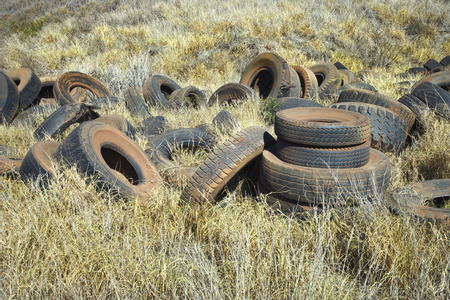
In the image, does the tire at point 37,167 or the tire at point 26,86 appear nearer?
the tire at point 37,167

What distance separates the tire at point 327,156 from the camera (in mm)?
3023

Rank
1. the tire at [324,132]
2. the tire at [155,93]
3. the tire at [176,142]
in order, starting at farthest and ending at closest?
the tire at [155,93]
the tire at [176,142]
the tire at [324,132]

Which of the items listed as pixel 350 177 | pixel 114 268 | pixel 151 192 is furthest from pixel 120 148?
pixel 350 177

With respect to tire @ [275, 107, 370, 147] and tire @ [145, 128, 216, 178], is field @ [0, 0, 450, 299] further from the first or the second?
tire @ [275, 107, 370, 147]

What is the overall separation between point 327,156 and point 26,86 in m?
7.86

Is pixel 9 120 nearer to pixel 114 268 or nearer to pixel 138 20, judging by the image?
pixel 114 268

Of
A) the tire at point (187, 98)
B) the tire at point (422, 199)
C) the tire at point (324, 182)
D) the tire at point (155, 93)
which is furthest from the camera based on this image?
the tire at point (155, 93)

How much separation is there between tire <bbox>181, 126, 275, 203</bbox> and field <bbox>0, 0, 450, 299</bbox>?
166 mm

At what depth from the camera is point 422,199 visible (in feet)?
10.2

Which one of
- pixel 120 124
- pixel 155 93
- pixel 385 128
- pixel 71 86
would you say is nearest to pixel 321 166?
pixel 385 128

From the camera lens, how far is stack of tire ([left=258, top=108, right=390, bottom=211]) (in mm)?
2840

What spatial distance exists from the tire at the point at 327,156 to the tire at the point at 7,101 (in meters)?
6.33

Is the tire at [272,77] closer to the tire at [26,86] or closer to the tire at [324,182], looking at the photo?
the tire at [324,182]

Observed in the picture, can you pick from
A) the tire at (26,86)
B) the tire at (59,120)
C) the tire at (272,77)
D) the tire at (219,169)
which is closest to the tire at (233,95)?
the tire at (272,77)
